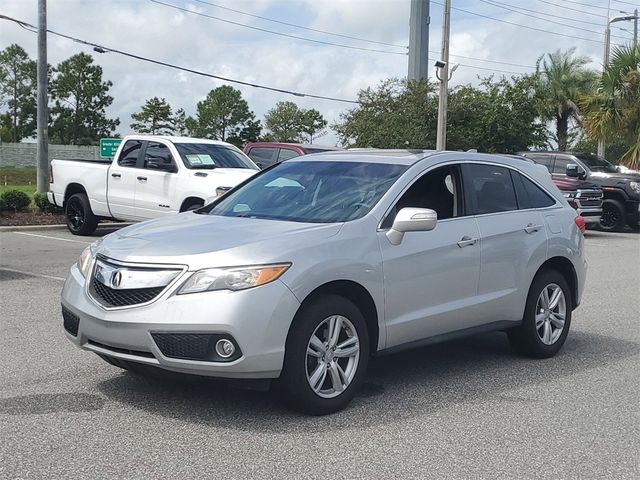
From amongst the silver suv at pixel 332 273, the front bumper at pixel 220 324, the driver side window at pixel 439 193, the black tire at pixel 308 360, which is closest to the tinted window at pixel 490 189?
the silver suv at pixel 332 273

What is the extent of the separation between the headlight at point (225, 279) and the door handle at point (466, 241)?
1823 mm

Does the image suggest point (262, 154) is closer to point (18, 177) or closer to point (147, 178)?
point (147, 178)

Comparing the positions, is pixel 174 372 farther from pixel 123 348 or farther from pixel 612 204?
pixel 612 204

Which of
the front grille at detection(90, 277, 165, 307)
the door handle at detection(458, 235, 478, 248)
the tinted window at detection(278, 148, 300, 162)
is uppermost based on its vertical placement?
the tinted window at detection(278, 148, 300, 162)

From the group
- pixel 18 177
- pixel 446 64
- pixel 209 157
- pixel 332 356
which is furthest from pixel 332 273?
pixel 18 177

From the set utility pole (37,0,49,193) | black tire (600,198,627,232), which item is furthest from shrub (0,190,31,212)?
black tire (600,198,627,232)

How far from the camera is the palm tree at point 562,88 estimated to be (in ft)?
127

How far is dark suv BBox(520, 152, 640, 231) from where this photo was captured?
21.6 metres

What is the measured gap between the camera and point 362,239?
548 centimetres

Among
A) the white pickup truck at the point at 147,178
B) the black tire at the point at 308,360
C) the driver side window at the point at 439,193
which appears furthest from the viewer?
the white pickup truck at the point at 147,178

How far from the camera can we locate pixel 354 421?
5.20m

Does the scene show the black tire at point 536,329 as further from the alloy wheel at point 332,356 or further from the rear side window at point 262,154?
the rear side window at point 262,154

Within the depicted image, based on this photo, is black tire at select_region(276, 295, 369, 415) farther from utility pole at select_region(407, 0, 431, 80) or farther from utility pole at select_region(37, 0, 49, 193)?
utility pole at select_region(407, 0, 431, 80)

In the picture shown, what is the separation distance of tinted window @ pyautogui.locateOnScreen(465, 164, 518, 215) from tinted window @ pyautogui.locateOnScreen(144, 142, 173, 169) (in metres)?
8.69
